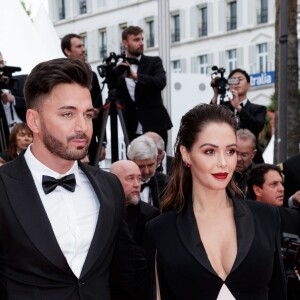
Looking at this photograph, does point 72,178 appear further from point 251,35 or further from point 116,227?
point 251,35

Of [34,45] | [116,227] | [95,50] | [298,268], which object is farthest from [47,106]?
[95,50]

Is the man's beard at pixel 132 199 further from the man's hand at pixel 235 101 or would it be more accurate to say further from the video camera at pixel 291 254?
the man's hand at pixel 235 101

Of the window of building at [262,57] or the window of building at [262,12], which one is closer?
the window of building at [262,12]

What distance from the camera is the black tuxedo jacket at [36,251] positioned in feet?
9.24

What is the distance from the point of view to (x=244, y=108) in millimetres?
7492

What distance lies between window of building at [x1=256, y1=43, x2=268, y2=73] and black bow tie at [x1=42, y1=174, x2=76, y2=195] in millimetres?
33912

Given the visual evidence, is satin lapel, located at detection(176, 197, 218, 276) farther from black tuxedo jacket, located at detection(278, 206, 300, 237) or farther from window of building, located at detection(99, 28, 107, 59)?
window of building, located at detection(99, 28, 107, 59)

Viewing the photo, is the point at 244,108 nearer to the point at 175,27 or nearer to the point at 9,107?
the point at 9,107

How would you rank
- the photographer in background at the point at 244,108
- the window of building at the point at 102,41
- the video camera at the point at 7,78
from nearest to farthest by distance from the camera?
the video camera at the point at 7,78 < the photographer in background at the point at 244,108 < the window of building at the point at 102,41

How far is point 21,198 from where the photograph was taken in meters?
2.91

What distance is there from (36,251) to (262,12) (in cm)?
3411

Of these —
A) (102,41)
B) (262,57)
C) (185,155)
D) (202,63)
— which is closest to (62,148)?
(185,155)

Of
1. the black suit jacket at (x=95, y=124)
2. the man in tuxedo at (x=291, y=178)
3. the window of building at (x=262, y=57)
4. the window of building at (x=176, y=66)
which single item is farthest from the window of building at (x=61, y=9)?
the man in tuxedo at (x=291, y=178)

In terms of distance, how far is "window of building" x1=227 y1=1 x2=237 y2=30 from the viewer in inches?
1449
